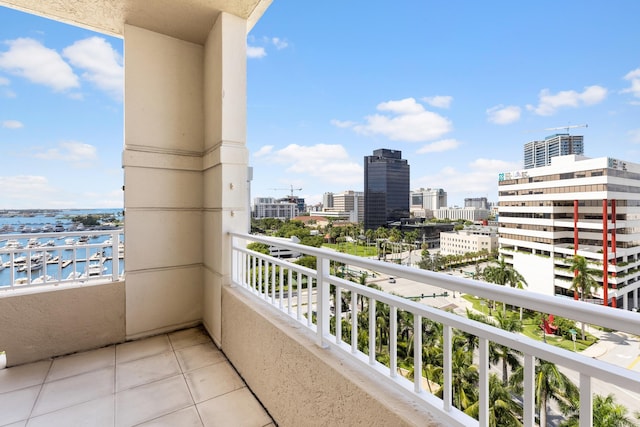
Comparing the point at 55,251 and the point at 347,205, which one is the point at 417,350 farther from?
the point at 55,251

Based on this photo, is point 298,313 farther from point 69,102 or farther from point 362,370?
point 69,102

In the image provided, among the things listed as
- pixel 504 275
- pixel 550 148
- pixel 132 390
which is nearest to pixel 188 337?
pixel 132 390

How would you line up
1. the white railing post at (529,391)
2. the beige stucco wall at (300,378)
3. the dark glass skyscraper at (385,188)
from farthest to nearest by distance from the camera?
the dark glass skyscraper at (385,188) < the beige stucco wall at (300,378) < the white railing post at (529,391)

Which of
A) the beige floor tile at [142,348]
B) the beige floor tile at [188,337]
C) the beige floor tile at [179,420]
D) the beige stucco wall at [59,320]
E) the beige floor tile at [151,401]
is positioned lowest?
the beige floor tile at [179,420]

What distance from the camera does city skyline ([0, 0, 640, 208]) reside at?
298cm

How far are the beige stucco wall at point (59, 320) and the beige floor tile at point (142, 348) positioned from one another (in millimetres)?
163

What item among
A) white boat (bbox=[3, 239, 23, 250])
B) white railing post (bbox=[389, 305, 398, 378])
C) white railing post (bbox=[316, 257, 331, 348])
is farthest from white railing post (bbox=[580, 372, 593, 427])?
white boat (bbox=[3, 239, 23, 250])

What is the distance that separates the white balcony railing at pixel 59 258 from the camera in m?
A: 2.66

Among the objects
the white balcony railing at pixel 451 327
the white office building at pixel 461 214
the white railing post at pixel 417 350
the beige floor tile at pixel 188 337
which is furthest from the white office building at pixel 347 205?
the white railing post at pixel 417 350

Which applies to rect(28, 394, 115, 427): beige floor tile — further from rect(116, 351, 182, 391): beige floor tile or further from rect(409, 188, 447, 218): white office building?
rect(409, 188, 447, 218): white office building

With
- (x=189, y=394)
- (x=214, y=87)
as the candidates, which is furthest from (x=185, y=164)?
(x=189, y=394)

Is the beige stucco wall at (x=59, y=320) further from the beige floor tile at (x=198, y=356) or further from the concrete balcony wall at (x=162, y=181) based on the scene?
the beige floor tile at (x=198, y=356)

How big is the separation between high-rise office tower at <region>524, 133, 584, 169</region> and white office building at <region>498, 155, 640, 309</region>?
25.9 inches

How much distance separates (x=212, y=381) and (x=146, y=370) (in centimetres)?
64
